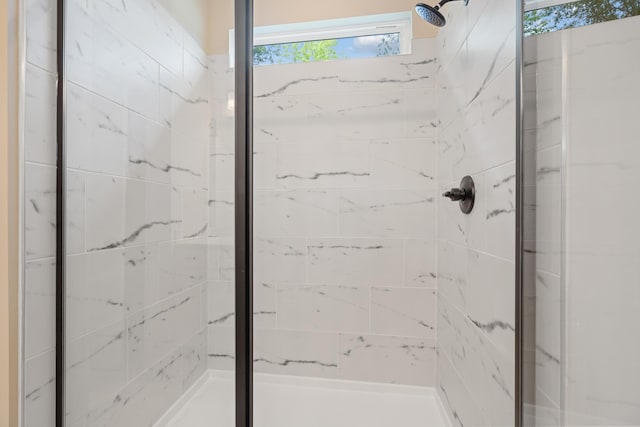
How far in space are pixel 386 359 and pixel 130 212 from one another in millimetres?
1285

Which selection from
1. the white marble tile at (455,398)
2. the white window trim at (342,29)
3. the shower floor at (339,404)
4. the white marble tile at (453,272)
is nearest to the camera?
the white marble tile at (455,398)

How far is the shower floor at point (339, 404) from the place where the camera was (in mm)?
1467

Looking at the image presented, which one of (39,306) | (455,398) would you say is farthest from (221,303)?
(455,398)

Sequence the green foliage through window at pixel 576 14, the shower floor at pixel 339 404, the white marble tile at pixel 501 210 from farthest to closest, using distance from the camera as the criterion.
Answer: the shower floor at pixel 339 404, the white marble tile at pixel 501 210, the green foliage through window at pixel 576 14

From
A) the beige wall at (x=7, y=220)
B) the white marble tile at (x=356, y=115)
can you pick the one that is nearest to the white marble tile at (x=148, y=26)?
the beige wall at (x=7, y=220)

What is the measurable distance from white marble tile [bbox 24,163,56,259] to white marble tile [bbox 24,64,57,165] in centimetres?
4

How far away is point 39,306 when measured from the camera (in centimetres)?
94

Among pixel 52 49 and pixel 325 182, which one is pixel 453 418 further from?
pixel 52 49

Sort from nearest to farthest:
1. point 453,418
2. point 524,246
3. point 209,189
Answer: point 524,246
point 209,189
point 453,418

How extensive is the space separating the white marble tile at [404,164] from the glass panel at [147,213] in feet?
2.80

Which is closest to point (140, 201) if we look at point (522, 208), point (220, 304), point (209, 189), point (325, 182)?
point (209, 189)

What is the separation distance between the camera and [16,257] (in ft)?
2.87

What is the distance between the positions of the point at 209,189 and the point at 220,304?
335 mm

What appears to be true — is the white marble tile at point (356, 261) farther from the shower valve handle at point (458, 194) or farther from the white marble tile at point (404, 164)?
the shower valve handle at point (458, 194)
